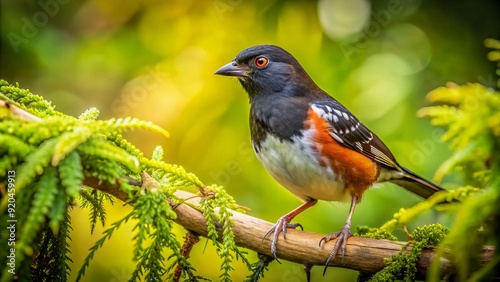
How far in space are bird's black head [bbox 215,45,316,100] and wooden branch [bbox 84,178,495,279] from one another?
1306 mm

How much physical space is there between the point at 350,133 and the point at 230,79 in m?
1.67

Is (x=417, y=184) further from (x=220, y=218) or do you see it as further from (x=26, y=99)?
(x=26, y=99)

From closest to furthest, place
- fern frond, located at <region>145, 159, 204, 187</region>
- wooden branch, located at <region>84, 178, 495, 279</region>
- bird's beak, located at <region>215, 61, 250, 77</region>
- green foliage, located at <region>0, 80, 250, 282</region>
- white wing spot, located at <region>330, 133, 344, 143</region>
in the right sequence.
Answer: green foliage, located at <region>0, 80, 250, 282</region> → fern frond, located at <region>145, 159, 204, 187</region> → wooden branch, located at <region>84, 178, 495, 279</region> → white wing spot, located at <region>330, 133, 344, 143</region> → bird's beak, located at <region>215, 61, 250, 77</region>

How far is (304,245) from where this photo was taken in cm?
229

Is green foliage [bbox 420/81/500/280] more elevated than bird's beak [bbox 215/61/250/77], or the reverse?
bird's beak [bbox 215/61/250/77]

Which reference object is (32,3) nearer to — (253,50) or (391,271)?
(253,50)

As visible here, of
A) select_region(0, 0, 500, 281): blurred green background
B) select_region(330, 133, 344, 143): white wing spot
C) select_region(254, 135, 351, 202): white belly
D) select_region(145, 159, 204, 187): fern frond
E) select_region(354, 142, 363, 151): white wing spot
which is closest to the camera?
select_region(145, 159, 204, 187): fern frond

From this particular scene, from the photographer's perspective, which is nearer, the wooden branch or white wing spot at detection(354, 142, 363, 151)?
the wooden branch

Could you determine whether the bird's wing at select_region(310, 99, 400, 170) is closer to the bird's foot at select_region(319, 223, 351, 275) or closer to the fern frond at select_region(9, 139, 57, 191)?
the bird's foot at select_region(319, 223, 351, 275)

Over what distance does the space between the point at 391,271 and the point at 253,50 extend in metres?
1.88

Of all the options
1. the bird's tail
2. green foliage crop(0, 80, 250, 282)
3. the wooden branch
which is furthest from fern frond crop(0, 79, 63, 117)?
the bird's tail

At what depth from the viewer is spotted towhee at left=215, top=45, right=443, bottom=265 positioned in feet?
9.93

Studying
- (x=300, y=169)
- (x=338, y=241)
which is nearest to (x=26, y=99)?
(x=338, y=241)

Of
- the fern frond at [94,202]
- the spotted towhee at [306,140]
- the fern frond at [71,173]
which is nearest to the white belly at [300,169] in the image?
the spotted towhee at [306,140]
